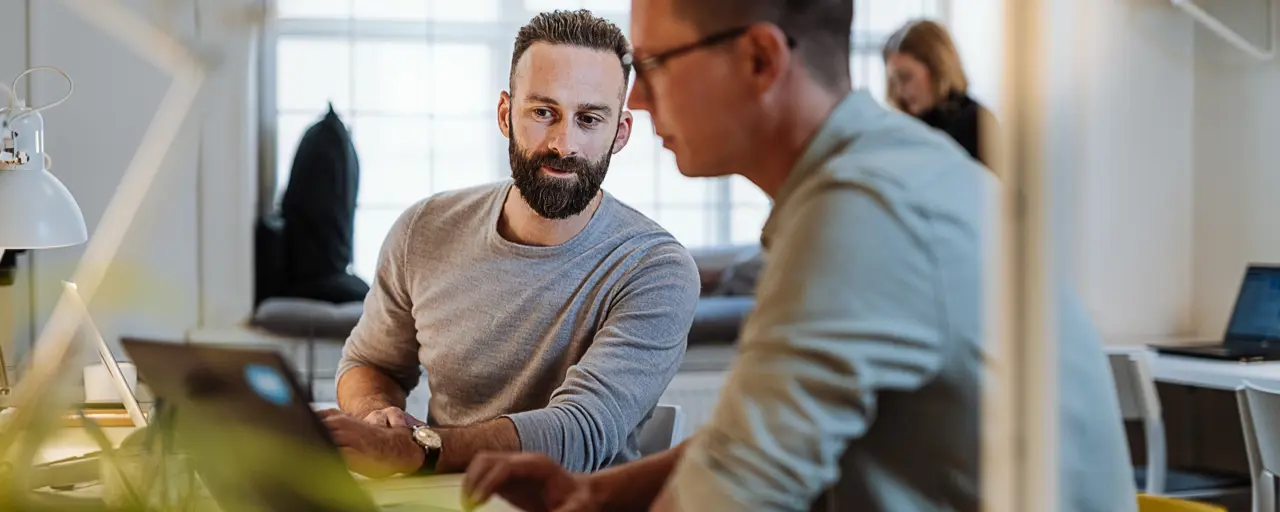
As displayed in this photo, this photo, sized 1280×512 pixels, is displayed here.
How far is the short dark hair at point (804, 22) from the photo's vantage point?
677 millimetres

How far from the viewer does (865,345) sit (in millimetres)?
600

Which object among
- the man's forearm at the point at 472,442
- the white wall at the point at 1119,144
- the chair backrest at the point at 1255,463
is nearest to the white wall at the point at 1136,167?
the white wall at the point at 1119,144

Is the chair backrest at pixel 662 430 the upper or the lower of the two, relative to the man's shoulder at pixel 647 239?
lower

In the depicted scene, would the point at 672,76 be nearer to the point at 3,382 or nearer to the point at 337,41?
the point at 337,41

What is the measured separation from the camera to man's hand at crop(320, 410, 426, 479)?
0.84 m

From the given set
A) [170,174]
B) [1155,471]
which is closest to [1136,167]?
[170,174]

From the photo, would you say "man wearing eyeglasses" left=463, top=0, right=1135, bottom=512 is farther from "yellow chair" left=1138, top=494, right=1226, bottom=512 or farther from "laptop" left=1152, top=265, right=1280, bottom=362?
"laptop" left=1152, top=265, right=1280, bottom=362

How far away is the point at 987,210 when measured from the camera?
2.16 feet

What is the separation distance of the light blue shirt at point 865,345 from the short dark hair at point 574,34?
220mm

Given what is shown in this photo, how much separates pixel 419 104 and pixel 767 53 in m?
0.41

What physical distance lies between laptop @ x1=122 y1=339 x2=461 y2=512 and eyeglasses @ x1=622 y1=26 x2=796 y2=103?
29 centimetres

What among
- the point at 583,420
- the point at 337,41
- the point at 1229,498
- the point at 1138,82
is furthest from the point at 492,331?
the point at 1229,498

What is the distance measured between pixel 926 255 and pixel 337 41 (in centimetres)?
50

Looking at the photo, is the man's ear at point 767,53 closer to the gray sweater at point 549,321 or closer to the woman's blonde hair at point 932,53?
the woman's blonde hair at point 932,53
